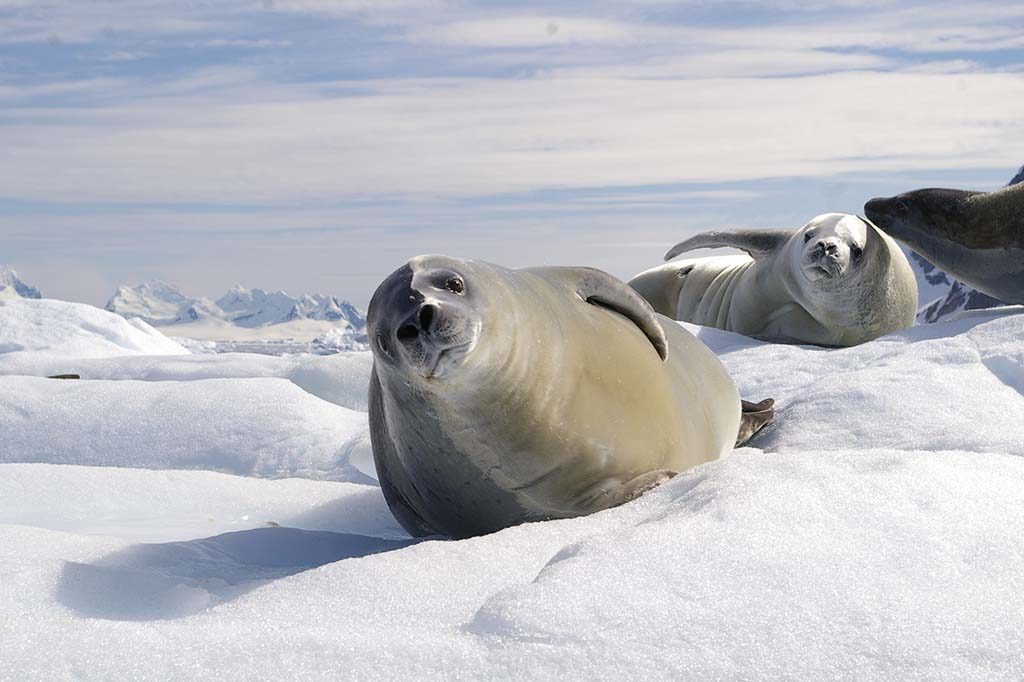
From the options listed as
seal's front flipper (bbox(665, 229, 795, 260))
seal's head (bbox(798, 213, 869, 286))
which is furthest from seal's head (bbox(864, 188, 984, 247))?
seal's front flipper (bbox(665, 229, 795, 260))

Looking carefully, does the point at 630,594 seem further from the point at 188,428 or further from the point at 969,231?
the point at 969,231

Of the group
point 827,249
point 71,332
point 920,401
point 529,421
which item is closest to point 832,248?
point 827,249

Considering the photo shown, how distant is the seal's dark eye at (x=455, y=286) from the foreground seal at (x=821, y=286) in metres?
5.84

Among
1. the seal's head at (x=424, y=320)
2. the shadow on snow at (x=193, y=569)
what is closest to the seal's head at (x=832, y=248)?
the shadow on snow at (x=193, y=569)

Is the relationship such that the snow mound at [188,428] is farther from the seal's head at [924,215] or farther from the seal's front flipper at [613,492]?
the seal's head at [924,215]

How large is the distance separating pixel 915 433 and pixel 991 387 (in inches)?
22.4

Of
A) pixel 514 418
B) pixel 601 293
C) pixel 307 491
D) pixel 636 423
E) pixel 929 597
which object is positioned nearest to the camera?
pixel 929 597

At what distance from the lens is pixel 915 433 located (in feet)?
11.8

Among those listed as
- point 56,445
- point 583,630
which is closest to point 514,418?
point 583,630

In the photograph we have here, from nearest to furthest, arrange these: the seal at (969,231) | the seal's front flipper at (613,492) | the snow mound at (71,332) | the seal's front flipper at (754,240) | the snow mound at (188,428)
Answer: the seal's front flipper at (613,492)
the snow mound at (188,428)
the seal at (969,231)
the seal's front flipper at (754,240)
the snow mound at (71,332)

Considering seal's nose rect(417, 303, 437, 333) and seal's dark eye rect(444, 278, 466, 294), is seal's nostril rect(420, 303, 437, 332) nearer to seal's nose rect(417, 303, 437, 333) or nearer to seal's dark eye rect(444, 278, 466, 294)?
seal's nose rect(417, 303, 437, 333)

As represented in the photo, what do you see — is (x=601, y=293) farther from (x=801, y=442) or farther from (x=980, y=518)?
(x=980, y=518)

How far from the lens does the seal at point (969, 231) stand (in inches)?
273

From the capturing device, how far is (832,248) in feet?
26.5
